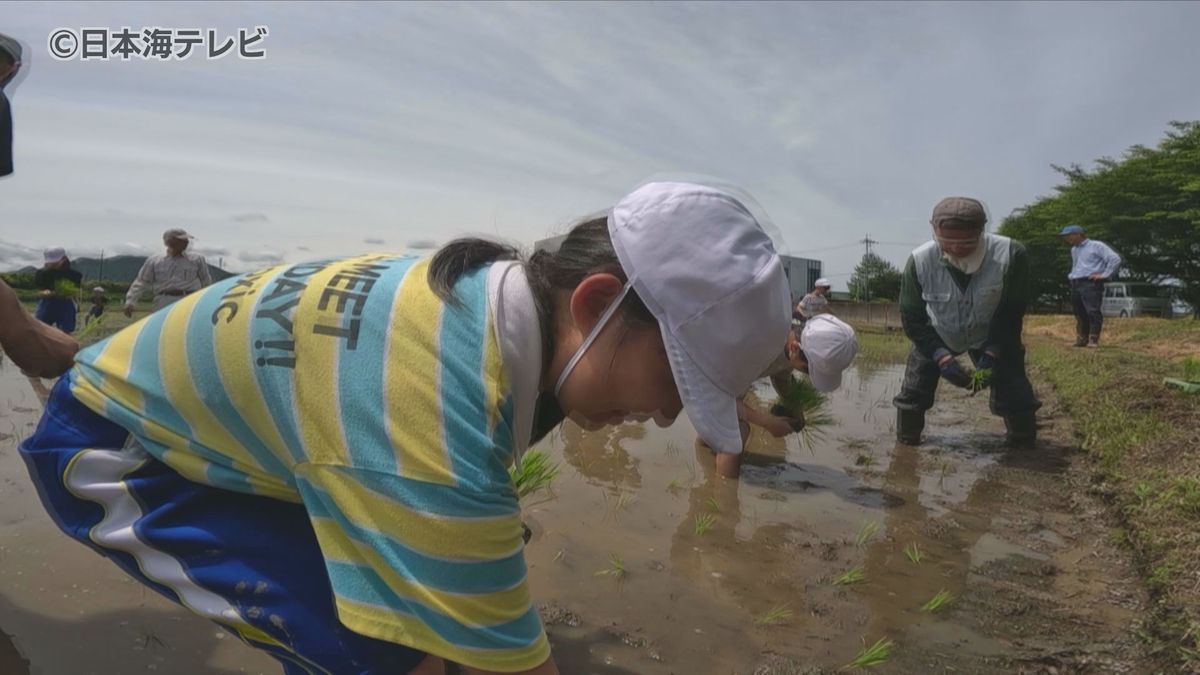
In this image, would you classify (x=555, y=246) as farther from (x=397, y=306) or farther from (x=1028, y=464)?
(x=1028, y=464)

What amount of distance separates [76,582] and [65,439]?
1.13m

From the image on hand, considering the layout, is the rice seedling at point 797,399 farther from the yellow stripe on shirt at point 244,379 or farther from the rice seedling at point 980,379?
the yellow stripe on shirt at point 244,379

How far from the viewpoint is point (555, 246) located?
1.27 metres

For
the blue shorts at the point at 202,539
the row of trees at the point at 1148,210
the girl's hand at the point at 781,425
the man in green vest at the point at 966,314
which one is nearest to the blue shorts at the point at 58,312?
the girl's hand at the point at 781,425

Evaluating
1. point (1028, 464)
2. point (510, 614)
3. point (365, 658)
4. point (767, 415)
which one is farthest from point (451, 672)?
point (1028, 464)

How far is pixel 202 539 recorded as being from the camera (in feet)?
4.13

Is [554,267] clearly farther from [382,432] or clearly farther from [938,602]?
[938,602]

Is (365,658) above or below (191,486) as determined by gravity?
below

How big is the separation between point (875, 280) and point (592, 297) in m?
54.3

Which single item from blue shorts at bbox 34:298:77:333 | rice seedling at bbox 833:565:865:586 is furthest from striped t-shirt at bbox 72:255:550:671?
blue shorts at bbox 34:298:77:333

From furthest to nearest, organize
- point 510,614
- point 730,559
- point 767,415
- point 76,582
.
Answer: point 767,415 < point 730,559 < point 76,582 < point 510,614

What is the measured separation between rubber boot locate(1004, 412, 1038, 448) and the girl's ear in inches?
172

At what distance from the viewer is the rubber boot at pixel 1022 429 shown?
4652mm

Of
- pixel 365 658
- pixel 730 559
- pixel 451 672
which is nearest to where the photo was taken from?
pixel 365 658
